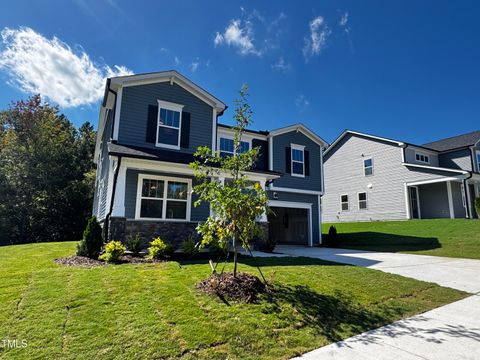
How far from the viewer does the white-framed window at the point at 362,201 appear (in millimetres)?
22498

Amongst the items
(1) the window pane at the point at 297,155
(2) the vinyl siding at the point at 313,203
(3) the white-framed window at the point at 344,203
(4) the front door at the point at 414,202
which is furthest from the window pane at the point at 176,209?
(4) the front door at the point at 414,202

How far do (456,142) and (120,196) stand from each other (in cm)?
2654

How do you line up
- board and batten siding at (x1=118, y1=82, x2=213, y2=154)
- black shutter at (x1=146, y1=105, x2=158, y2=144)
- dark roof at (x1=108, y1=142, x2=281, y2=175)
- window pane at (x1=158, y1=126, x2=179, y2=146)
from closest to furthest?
dark roof at (x1=108, y1=142, x2=281, y2=175), board and batten siding at (x1=118, y1=82, x2=213, y2=154), black shutter at (x1=146, y1=105, x2=158, y2=144), window pane at (x1=158, y1=126, x2=179, y2=146)

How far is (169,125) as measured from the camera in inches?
469

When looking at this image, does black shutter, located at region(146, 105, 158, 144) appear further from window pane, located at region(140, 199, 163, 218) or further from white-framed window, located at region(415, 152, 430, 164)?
white-framed window, located at region(415, 152, 430, 164)

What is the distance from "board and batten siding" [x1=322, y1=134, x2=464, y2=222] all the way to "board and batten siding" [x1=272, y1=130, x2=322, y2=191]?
705 centimetres

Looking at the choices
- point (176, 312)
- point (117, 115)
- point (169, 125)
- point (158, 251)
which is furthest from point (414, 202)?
point (176, 312)

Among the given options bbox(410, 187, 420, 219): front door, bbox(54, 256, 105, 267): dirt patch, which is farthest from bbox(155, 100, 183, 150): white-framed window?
bbox(410, 187, 420, 219): front door

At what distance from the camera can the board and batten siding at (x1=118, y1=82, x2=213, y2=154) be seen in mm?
11108

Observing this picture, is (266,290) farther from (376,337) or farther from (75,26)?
(75,26)

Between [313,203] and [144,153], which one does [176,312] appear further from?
[313,203]

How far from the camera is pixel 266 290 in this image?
5.20m

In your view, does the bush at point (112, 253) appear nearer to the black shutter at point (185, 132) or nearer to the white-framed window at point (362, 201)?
the black shutter at point (185, 132)

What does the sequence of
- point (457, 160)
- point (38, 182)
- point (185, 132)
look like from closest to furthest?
point (185, 132) < point (38, 182) < point (457, 160)
